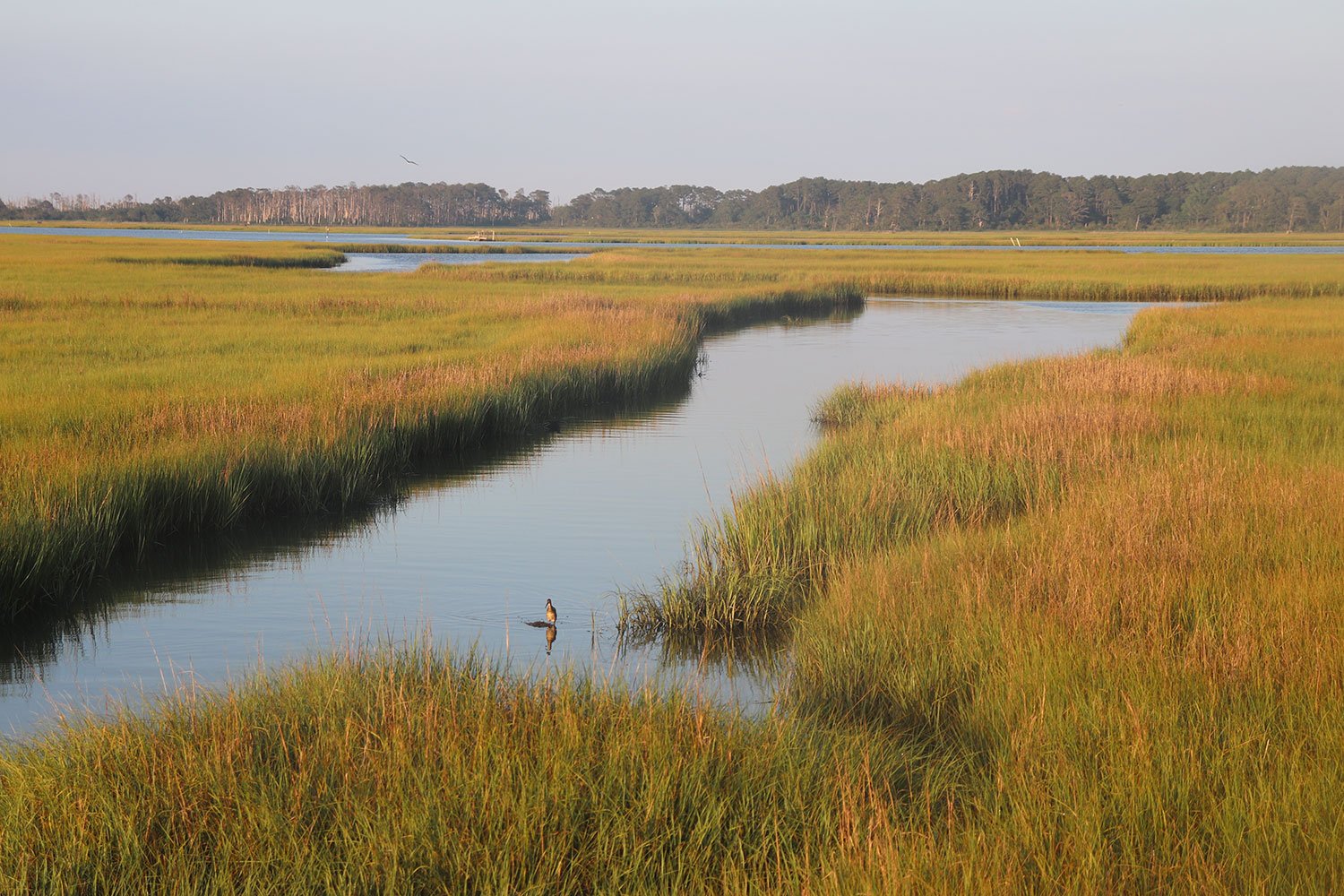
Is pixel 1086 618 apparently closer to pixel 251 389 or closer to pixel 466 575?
pixel 466 575

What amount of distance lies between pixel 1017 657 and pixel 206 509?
812 centimetres

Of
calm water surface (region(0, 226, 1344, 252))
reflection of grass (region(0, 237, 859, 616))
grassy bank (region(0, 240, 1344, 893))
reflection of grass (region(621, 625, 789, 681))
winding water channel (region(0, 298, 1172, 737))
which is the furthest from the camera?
calm water surface (region(0, 226, 1344, 252))

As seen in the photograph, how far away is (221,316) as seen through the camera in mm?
25672

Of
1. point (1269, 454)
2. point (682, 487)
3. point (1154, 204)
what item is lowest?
point (682, 487)

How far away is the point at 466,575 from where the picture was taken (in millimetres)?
9562

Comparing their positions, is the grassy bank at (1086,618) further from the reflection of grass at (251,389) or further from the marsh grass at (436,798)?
the reflection of grass at (251,389)

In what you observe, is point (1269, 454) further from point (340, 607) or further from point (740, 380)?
point (740, 380)

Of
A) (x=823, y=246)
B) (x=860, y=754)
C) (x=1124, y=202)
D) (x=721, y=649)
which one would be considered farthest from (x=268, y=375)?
(x=1124, y=202)

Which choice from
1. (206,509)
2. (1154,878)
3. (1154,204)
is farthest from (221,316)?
(1154,204)

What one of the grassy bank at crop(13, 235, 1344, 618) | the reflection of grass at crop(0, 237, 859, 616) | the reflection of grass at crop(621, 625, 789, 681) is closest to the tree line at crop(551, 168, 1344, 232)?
the grassy bank at crop(13, 235, 1344, 618)

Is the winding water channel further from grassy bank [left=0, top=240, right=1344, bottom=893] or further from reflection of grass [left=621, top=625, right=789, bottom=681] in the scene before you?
grassy bank [left=0, top=240, right=1344, bottom=893]

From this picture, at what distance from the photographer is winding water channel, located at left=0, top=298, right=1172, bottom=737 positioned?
712 cm

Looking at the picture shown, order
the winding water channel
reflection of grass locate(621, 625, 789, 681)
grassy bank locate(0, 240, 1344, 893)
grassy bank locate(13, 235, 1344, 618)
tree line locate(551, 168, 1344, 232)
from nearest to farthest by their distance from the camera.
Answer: grassy bank locate(0, 240, 1344, 893) < the winding water channel < reflection of grass locate(621, 625, 789, 681) < grassy bank locate(13, 235, 1344, 618) < tree line locate(551, 168, 1344, 232)

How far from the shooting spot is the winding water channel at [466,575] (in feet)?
23.4
